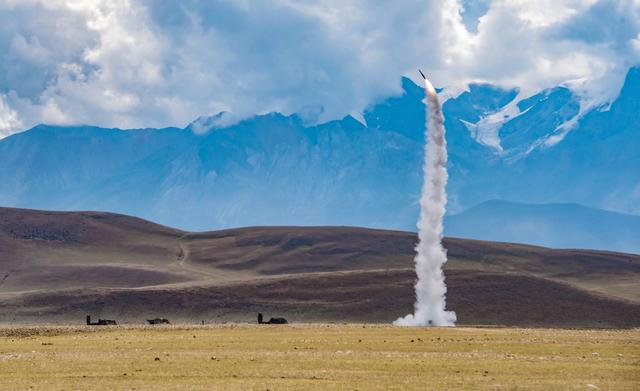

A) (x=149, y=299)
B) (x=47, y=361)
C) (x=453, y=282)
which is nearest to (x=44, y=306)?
(x=149, y=299)

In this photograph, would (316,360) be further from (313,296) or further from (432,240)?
(313,296)

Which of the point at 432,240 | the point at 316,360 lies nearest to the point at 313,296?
the point at 432,240

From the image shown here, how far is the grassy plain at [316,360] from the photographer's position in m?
39.2

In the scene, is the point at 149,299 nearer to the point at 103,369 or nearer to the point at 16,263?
the point at 16,263

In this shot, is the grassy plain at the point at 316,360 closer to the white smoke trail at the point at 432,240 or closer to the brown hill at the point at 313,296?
the white smoke trail at the point at 432,240

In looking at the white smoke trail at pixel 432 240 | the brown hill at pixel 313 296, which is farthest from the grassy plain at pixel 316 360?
the brown hill at pixel 313 296

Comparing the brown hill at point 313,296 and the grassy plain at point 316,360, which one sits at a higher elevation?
the brown hill at point 313,296

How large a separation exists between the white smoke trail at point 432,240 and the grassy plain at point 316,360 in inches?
842

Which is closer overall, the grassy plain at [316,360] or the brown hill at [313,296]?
the grassy plain at [316,360]

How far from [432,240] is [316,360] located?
4627cm

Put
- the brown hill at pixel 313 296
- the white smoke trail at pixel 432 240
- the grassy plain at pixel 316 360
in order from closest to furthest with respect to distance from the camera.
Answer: the grassy plain at pixel 316 360
the white smoke trail at pixel 432 240
the brown hill at pixel 313 296

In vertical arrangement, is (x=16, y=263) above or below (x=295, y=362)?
above

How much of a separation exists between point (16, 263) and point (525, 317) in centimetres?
9834

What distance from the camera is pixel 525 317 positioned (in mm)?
120938
